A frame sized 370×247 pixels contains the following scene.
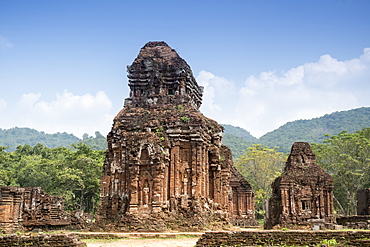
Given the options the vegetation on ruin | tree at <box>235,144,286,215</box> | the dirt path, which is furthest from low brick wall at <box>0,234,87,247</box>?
tree at <box>235,144,286,215</box>

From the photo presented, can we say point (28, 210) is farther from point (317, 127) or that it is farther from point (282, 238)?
point (317, 127)

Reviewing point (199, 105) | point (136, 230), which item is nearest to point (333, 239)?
point (136, 230)

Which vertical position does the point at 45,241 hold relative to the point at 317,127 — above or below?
below

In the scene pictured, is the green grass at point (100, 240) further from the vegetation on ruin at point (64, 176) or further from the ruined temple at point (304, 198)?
the vegetation on ruin at point (64, 176)

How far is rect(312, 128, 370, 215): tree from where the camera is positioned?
1431 inches

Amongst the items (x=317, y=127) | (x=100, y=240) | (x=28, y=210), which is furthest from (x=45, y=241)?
(x=317, y=127)

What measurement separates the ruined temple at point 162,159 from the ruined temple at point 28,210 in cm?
386

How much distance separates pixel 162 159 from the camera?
17.9m

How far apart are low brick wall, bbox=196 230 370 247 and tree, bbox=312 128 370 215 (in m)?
26.8

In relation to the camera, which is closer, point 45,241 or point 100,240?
point 45,241

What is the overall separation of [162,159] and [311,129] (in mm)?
133436

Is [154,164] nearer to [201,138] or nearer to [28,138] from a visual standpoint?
[201,138]

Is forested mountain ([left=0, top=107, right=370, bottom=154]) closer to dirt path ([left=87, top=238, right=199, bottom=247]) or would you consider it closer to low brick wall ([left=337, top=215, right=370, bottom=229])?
low brick wall ([left=337, top=215, right=370, bottom=229])

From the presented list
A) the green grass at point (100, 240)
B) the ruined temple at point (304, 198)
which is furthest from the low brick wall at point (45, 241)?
the ruined temple at point (304, 198)
